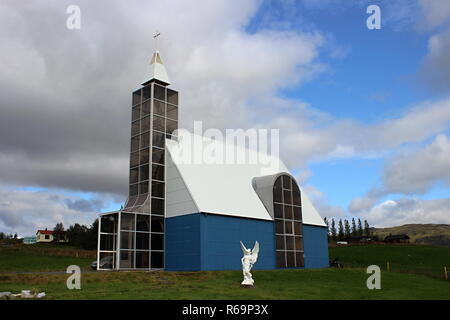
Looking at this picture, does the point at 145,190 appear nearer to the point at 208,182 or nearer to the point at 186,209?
the point at 186,209

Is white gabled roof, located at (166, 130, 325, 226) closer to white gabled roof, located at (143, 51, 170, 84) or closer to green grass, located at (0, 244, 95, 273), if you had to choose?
white gabled roof, located at (143, 51, 170, 84)

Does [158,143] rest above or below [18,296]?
above

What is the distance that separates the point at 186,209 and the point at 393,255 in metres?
38.6

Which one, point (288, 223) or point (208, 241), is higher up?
point (288, 223)

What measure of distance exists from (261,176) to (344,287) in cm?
1670

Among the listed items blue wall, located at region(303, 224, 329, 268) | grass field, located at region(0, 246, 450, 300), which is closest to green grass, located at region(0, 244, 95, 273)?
grass field, located at region(0, 246, 450, 300)

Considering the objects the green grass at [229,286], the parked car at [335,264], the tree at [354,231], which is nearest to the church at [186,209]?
the parked car at [335,264]

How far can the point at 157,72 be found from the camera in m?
35.2

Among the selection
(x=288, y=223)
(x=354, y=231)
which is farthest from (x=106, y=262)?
(x=354, y=231)

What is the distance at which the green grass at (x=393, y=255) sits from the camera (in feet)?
169

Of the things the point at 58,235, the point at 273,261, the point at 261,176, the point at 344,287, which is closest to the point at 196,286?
the point at 344,287

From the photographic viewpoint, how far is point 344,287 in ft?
72.7

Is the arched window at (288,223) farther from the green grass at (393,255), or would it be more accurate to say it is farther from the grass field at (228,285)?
the green grass at (393,255)
